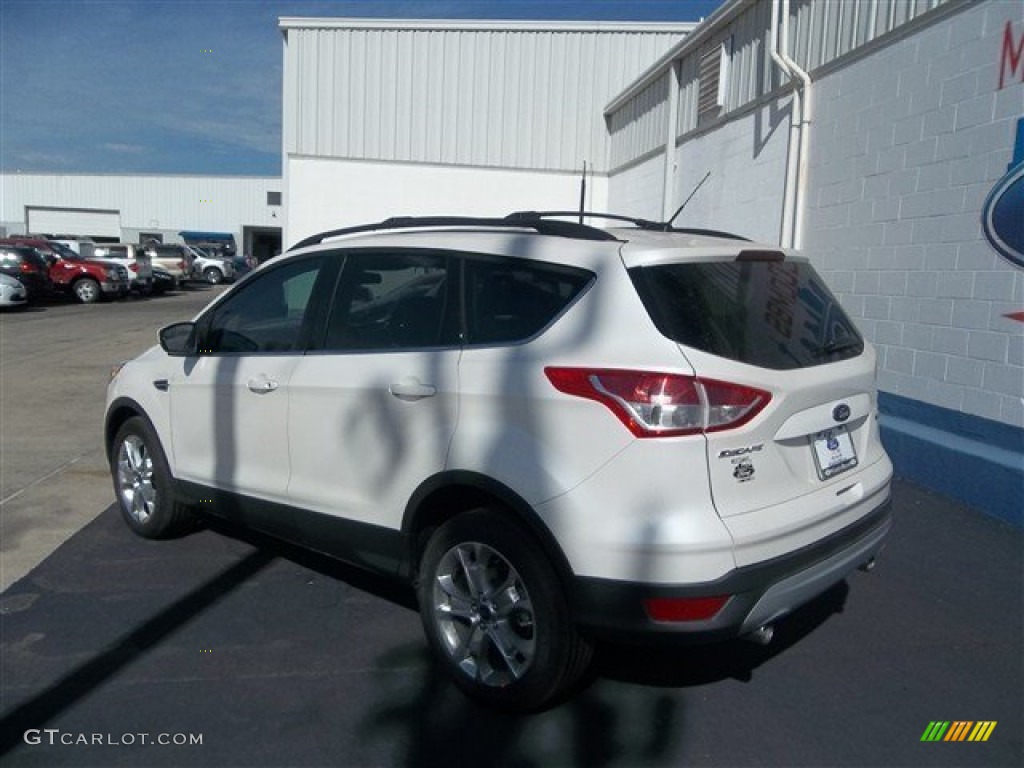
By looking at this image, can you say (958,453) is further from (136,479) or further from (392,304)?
(136,479)

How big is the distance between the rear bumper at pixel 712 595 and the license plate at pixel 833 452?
30cm

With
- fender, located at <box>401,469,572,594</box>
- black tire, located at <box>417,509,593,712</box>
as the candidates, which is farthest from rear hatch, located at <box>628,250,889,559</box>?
black tire, located at <box>417,509,593,712</box>

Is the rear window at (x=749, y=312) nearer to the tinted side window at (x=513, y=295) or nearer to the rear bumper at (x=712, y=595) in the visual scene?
the tinted side window at (x=513, y=295)

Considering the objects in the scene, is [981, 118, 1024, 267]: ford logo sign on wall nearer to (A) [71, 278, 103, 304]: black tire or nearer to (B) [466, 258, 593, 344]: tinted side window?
(B) [466, 258, 593, 344]: tinted side window

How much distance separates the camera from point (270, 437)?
4242 mm

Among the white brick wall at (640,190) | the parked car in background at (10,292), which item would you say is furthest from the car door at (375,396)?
the parked car in background at (10,292)

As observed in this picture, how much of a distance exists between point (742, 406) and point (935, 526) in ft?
10.5

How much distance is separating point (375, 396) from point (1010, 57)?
14.7ft

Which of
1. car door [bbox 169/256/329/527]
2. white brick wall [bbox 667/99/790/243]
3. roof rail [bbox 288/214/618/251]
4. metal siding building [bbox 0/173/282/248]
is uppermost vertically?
metal siding building [bbox 0/173/282/248]

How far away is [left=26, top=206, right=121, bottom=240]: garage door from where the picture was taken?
198 ft

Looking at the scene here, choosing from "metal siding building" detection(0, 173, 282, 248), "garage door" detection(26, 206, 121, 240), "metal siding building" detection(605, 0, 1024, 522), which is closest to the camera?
"metal siding building" detection(605, 0, 1024, 522)

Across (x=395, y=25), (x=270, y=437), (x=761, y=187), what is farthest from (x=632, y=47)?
(x=270, y=437)

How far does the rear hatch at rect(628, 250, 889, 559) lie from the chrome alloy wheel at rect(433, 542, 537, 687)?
867 mm

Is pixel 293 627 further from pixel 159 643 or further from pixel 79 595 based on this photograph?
pixel 79 595
